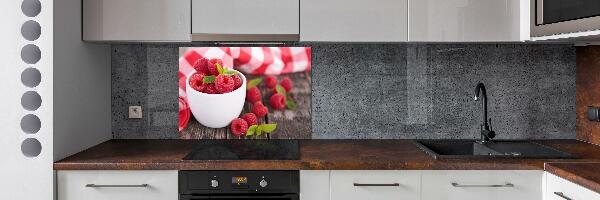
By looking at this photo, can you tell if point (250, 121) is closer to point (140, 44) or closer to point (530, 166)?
point (140, 44)

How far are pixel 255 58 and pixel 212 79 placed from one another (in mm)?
234

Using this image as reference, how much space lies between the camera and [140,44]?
120 inches

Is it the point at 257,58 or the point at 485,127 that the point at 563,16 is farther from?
the point at 257,58

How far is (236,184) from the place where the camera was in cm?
237

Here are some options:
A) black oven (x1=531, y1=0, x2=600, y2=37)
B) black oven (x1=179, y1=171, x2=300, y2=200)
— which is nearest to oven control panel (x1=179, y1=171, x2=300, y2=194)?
black oven (x1=179, y1=171, x2=300, y2=200)

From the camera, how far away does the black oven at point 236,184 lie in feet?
7.76

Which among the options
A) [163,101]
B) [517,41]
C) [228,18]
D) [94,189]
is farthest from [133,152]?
[517,41]

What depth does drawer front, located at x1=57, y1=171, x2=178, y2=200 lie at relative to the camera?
2381 millimetres

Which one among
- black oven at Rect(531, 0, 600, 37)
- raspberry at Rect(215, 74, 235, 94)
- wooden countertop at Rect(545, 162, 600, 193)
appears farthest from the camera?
raspberry at Rect(215, 74, 235, 94)

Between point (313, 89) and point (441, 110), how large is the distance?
64 centimetres
